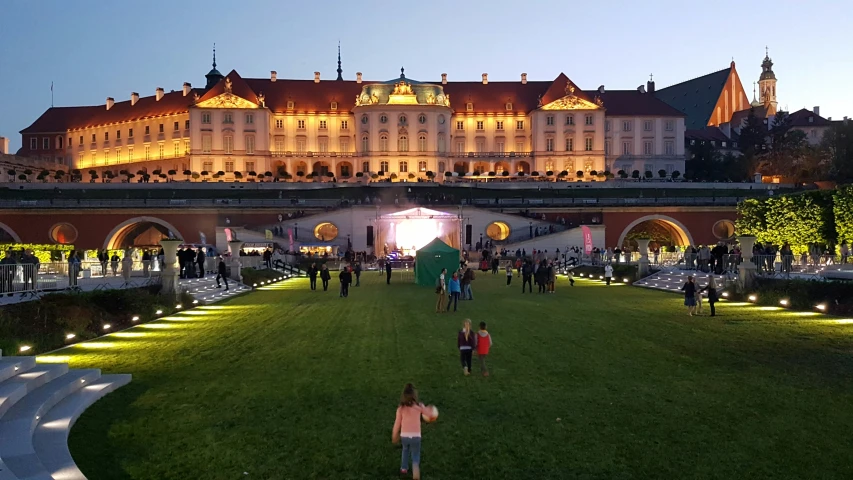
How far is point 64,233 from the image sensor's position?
57219 millimetres

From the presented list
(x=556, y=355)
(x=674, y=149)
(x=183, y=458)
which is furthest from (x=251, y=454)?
(x=674, y=149)

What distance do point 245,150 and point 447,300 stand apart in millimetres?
63925

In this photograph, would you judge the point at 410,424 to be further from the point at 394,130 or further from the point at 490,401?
the point at 394,130

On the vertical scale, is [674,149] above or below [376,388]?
above

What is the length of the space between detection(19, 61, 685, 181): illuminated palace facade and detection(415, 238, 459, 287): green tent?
46231 millimetres

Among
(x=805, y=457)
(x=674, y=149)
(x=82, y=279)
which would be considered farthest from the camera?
(x=674, y=149)

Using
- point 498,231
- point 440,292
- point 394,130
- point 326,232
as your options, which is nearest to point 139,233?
point 326,232

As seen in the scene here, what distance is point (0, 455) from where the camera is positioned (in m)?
6.84

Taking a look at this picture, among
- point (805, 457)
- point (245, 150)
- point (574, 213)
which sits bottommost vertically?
point (805, 457)

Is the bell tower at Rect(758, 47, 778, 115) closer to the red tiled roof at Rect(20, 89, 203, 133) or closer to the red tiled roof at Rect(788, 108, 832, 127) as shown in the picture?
the red tiled roof at Rect(788, 108, 832, 127)

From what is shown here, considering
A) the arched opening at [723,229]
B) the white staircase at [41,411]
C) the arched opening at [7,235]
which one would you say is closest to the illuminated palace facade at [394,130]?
the arched opening at [723,229]

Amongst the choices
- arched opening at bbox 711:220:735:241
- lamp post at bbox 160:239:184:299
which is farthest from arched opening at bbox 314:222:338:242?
lamp post at bbox 160:239:184:299

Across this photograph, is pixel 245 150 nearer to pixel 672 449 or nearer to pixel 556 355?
pixel 556 355

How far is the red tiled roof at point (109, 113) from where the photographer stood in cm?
9038
